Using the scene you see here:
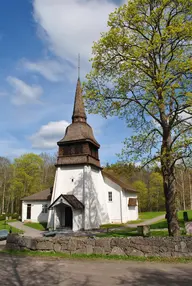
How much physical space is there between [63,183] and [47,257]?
708 inches

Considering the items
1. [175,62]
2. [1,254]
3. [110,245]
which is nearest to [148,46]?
[175,62]

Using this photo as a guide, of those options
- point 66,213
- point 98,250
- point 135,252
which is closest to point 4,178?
point 66,213

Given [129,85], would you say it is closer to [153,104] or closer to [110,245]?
[153,104]

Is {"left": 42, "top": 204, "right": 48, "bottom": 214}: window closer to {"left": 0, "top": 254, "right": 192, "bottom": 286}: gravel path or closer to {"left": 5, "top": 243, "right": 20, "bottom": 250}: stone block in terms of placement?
{"left": 5, "top": 243, "right": 20, "bottom": 250}: stone block

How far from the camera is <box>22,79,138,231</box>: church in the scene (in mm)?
26906

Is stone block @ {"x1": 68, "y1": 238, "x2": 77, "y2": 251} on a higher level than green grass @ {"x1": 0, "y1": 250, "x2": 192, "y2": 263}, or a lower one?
higher

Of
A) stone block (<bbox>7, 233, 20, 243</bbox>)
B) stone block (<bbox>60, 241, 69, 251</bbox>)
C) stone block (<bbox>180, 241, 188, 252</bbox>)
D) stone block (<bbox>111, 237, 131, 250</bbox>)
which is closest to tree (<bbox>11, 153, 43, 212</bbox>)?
stone block (<bbox>7, 233, 20, 243</bbox>)

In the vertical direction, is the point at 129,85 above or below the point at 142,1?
below

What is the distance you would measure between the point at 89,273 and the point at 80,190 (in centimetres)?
1940

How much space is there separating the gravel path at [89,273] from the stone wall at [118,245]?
0.84 meters

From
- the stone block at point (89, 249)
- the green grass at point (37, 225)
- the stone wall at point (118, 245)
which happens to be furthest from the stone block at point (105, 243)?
the green grass at point (37, 225)

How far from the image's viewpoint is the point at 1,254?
38.9ft

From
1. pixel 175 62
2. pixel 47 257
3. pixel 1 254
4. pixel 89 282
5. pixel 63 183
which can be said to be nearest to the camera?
pixel 89 282

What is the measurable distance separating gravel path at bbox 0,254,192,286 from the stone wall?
836 millimetres
